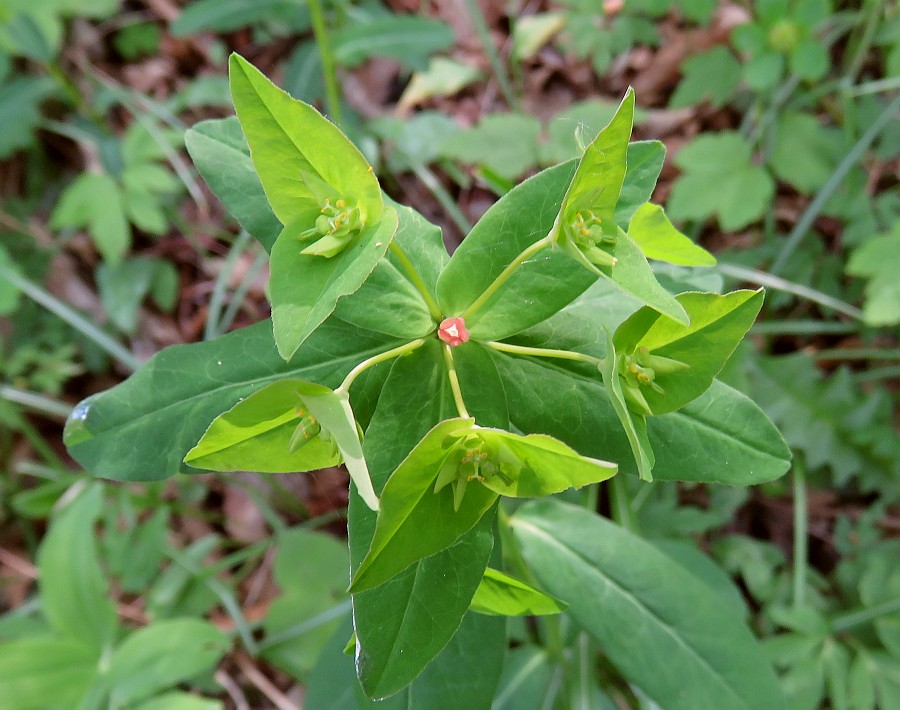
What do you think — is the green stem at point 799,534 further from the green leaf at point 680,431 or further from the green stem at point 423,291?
the green stem at point 423,291

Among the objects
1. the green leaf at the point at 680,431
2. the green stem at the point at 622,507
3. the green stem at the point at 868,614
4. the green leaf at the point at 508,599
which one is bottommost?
the green stem at the point at 868,614

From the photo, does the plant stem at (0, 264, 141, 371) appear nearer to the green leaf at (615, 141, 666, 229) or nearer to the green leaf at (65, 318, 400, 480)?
the green leaf at (65, 318, 400, 480)

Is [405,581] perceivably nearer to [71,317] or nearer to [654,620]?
[654,620]

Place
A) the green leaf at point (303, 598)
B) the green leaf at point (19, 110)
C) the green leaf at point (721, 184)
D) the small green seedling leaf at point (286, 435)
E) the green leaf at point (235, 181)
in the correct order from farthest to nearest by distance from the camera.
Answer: the green leaf at point (19, 110) → the green leaf at point (721, 184) → the green leaf at point (303, 598) → the green leaf at point (235, 181) → the small green seedling leaf at point (286, 435)

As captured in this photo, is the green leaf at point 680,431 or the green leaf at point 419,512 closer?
the green leaf at point 419,512

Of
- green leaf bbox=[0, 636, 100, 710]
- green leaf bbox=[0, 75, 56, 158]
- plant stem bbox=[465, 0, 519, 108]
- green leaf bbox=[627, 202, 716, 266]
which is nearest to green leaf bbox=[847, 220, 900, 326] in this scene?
green leaf bbox=[627, 202, 716, 266]

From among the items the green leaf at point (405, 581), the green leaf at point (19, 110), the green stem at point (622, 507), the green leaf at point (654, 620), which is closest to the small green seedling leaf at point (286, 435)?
the green leaf at point (405, 581)

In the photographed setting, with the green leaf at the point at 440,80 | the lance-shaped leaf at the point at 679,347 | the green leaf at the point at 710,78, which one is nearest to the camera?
A: the lance-shaped leaf at the point at 679,347
